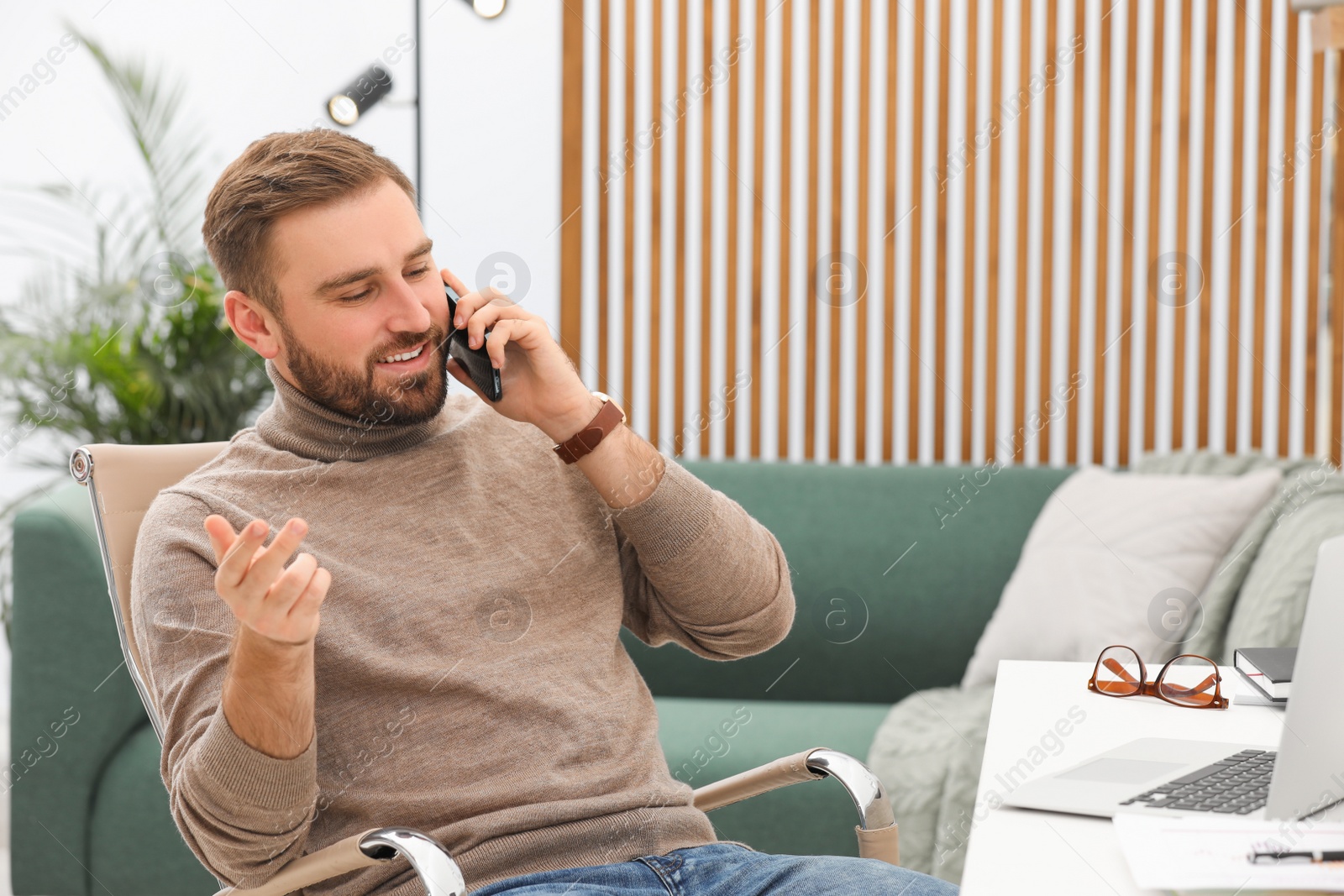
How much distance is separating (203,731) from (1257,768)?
0.98 m

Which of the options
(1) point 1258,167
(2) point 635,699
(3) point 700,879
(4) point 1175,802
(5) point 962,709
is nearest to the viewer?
(4) point 1175,802

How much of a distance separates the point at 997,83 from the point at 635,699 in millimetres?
2499

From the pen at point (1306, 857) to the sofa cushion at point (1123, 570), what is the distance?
1.80 m

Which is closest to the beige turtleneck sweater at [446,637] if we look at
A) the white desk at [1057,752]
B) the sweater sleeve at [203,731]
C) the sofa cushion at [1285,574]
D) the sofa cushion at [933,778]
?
the sweater sleeve at [203,731]

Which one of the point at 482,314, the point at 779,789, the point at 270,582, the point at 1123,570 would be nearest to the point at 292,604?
the point at 270,582

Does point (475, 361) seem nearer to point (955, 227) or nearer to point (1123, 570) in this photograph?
point (1123, 570)

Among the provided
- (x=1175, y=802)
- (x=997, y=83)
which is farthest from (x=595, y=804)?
(x=997, y=83)

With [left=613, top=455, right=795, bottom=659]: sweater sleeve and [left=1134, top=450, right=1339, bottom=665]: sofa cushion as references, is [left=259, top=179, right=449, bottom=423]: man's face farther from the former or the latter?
[left=1134, top=450, right=1339, bottom=665]: sofa cushion

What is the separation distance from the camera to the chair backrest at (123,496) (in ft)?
4.70

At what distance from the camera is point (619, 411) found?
1.43 meters

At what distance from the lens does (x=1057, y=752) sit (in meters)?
1.21

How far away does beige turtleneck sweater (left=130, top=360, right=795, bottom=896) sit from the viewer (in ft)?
3.89

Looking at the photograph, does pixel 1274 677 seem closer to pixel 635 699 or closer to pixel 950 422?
pixel 635 699

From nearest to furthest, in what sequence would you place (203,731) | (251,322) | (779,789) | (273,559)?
1. (273,559)
2. (203,731)
3. (251,322)
4. (779,789)
